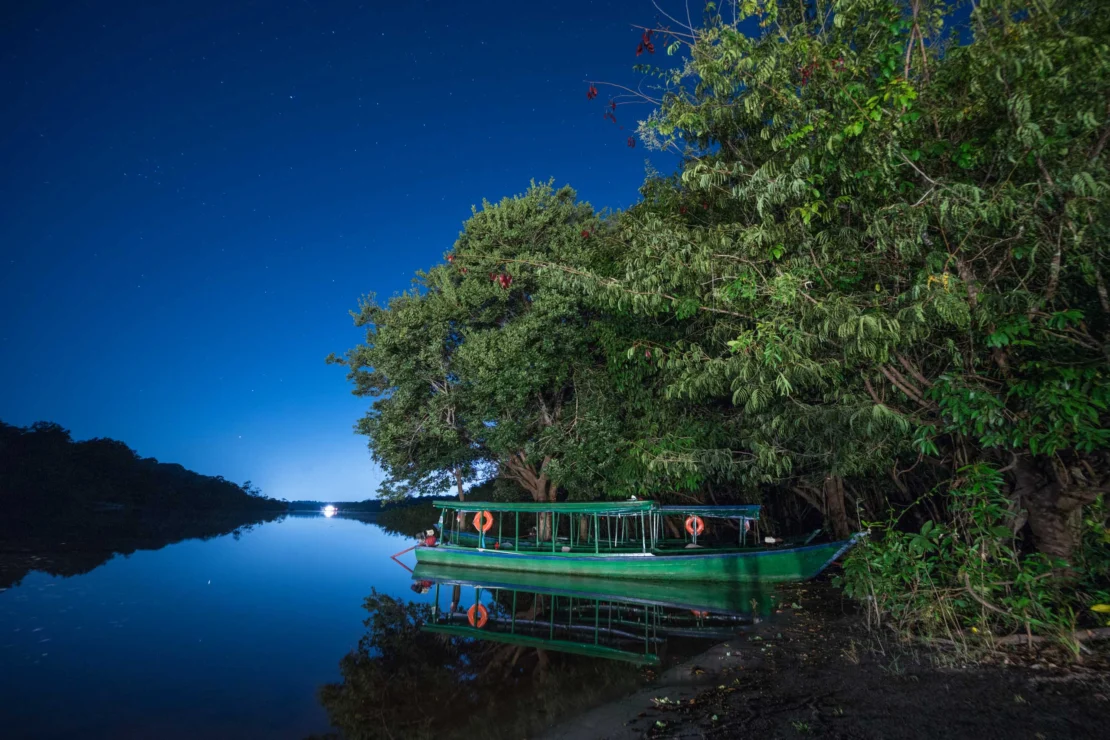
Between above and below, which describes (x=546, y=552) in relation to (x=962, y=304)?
below

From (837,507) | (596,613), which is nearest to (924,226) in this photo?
(596,613)

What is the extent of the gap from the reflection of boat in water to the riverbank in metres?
2.37

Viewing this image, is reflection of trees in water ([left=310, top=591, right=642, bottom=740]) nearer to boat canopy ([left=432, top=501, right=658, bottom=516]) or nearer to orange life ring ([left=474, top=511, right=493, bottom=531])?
boat canopy ([left=432, top=501, right=658, bottom=516])

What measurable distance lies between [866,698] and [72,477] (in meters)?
69.9

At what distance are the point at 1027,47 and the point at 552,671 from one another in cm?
944

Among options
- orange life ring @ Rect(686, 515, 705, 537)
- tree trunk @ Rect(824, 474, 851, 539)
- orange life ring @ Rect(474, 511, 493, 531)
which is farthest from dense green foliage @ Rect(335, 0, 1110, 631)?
orange life ring @ Rect(474, 511, 493, 531)

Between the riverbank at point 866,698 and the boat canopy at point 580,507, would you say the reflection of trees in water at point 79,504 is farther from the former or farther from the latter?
the riverbank at point 866,698

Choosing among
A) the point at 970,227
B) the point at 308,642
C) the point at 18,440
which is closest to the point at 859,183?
the point at 970,227

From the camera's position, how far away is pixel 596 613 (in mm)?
12070

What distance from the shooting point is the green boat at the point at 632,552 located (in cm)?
1459

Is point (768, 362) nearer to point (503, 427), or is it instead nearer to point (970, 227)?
point (970, 227)

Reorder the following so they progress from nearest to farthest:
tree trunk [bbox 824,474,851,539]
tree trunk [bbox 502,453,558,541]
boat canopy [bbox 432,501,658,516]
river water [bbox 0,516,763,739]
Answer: river water [bbox 0,516,763,739] → boat canopy [bbox 432,501,658,516] → tree trunk [bbox 824,474,851,539] → tree trunk [bbox 502,453,558,541]

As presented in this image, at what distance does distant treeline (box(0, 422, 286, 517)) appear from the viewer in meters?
46.8

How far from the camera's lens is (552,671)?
8.45 metres
